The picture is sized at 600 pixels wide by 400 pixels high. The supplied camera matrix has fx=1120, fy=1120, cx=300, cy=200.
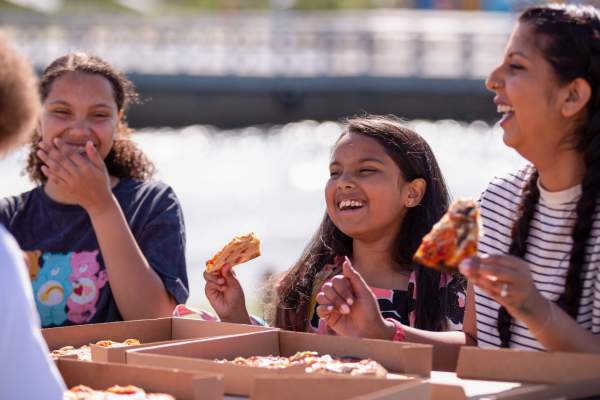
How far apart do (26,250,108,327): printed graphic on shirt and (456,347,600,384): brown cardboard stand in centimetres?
167

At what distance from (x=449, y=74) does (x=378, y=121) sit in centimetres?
2631

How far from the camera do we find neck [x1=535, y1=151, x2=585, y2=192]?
2.71m

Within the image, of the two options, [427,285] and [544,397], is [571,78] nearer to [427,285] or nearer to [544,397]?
[544,397]

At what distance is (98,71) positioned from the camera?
162 inches

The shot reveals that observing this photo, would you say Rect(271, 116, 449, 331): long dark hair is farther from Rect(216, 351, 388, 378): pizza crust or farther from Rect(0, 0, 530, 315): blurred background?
Rect(0, 0, 530, 315): blurred background

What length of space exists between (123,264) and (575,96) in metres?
1.65

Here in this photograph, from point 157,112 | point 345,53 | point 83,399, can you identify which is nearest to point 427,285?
point 83,399

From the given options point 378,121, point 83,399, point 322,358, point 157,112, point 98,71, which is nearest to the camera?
point 83,399

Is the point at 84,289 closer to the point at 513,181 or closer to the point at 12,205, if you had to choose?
the point at 12,205

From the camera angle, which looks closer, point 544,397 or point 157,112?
point 544,397

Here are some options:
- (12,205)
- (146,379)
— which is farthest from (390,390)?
(12,205)

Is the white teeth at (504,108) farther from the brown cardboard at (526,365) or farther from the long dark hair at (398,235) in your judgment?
the long dark hair at (398,235)

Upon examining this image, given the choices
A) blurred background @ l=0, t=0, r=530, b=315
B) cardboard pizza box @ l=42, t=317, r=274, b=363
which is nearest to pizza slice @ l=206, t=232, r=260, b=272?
cardboard pizza box @ l=42, t=317, r=274, b=363

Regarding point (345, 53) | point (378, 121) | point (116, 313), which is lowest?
point (116, 313)
